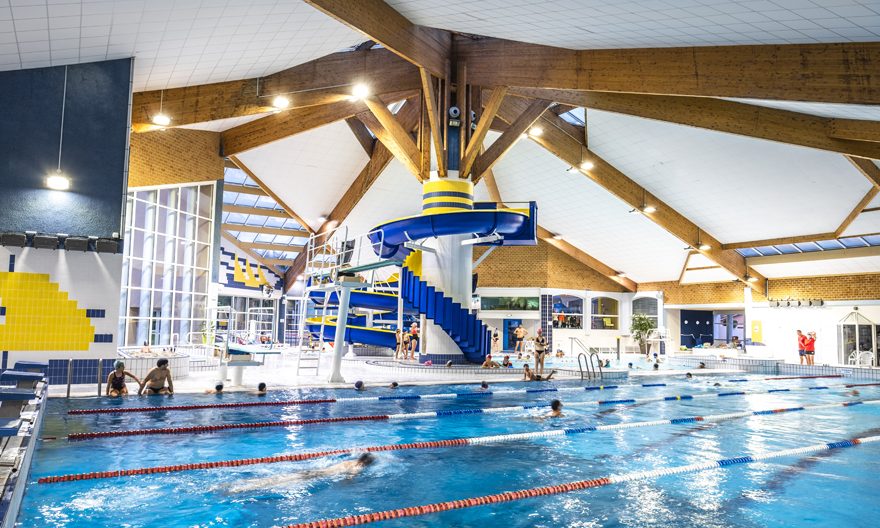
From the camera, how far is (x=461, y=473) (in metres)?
5.59

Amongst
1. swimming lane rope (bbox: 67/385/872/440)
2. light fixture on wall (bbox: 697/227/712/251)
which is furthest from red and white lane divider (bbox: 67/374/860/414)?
light fixture on wall (bbox: 697/227/712/251)

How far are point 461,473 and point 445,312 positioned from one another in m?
9.66

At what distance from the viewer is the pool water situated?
4262mm

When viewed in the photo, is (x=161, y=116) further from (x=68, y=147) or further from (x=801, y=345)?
(x=801, y=345)

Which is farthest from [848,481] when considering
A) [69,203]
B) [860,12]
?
[69,203]

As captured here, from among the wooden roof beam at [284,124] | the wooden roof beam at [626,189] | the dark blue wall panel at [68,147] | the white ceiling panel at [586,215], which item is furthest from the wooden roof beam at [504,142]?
the dark blue wall panel at [68,147]

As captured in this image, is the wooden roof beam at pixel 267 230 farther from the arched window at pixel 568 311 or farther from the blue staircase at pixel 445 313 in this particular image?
the blue staircase at pixel 445 313

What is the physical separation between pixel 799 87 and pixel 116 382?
1089 centimetres

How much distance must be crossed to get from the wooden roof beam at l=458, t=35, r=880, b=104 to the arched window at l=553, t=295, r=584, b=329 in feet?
50.4

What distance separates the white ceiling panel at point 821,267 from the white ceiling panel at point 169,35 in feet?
56.3

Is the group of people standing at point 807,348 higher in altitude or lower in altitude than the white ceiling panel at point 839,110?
lower

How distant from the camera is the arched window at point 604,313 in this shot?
2872 centimetres

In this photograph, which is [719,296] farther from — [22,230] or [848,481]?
[22,230]

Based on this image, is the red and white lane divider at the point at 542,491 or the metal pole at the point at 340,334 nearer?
the red and white lane divider at the point at 542,491
